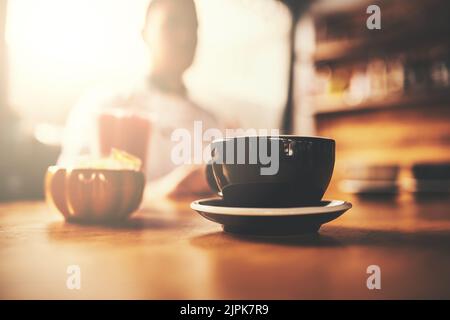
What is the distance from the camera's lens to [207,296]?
0.27 meters

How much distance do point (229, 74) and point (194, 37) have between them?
21.0 inches

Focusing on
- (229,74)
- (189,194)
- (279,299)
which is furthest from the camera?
(229,74)

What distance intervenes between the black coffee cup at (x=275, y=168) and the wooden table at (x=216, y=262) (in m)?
0.05

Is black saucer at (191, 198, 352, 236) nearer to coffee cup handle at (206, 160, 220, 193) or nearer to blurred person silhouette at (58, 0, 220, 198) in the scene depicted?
coffee cup handle at (206, 160, 220, 193)

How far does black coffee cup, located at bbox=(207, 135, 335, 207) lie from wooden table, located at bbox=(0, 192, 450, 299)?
53mm

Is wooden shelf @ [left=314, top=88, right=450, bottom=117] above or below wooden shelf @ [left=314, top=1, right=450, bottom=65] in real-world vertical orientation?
below

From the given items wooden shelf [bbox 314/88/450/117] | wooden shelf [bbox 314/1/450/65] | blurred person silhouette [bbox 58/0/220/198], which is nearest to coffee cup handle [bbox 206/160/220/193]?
blurred person silhouette [bbox 58/0/220/198]

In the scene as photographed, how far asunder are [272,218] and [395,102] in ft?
6.97

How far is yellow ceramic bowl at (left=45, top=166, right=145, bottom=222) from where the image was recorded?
1.86 feet

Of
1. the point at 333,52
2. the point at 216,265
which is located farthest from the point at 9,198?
the point at 333,52

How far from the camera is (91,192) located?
566 mm

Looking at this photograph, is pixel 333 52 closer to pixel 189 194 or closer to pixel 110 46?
pixel 110 46

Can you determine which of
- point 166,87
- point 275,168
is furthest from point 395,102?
point 275,168

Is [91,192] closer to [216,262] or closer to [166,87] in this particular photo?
[216,262]
